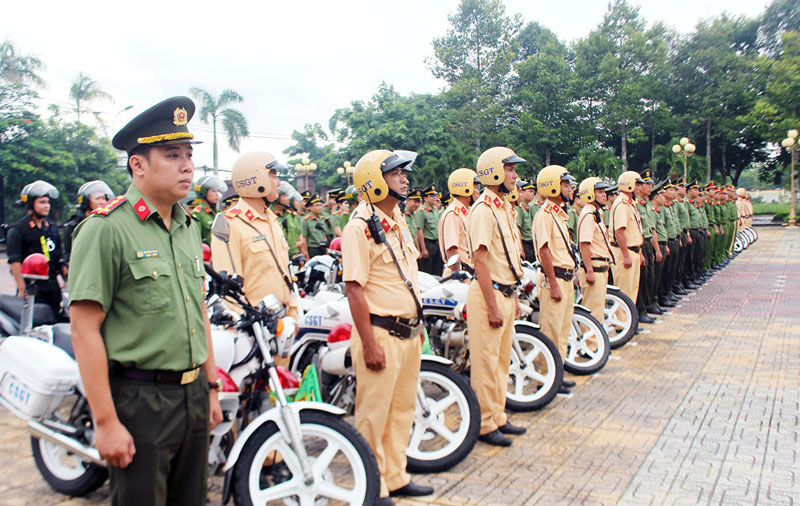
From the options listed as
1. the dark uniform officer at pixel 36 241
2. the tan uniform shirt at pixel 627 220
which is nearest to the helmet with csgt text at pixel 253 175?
the dark uniform officer at pixel 36 241

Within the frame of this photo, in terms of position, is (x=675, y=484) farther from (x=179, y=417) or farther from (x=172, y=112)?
(x=172, y=112)

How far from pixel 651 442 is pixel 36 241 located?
256 inches

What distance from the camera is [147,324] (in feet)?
7.20

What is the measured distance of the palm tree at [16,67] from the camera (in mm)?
27859

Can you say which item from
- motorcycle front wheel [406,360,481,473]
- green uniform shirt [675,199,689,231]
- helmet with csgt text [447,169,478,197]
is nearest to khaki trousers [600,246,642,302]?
helmet with csgt text [447,169,478,197]

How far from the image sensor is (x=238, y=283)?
3469mm

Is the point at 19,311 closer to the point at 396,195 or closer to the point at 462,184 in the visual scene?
the point at 396,195

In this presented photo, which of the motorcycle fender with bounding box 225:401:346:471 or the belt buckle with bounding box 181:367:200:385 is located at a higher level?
the belt buckle with bounding box 181:367:200:385

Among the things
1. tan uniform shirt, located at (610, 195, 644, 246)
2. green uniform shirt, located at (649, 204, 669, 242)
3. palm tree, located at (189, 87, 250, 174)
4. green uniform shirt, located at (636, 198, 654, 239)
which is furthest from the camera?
palm tree, located at (189, 87, 250, 174)

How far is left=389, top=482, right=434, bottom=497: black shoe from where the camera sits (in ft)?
12.5

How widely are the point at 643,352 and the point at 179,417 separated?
6479 millimetres

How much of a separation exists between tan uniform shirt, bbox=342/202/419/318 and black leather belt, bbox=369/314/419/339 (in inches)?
1.1

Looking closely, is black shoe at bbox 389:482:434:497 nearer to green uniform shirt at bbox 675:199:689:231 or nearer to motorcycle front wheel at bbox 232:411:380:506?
motorcycle front wheel at bbox 232:411:380:506

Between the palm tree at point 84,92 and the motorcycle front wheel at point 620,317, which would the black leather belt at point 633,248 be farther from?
the palm tree at point 84,92
